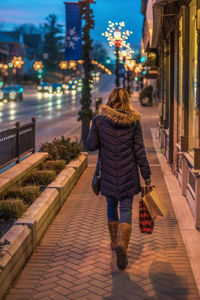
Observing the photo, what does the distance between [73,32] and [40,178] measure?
955 cm

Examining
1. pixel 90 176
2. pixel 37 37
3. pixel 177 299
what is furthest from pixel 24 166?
pixel 37 37

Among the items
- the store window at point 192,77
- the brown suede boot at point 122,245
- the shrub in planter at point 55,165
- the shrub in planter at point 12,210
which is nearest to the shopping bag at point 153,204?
the brown suede boot at point 122,245

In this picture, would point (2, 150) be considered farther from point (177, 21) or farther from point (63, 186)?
point (177, 21)

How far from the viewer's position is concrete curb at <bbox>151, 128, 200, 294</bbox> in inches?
241

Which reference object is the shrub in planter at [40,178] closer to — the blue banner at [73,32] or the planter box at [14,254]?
the planter box at [14,254]

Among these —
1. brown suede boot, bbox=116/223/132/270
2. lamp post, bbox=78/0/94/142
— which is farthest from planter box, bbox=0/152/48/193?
lamp post, bbox=78/0/94/142

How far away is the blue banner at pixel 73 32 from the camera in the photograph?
17891mm

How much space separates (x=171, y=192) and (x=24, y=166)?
283 cm

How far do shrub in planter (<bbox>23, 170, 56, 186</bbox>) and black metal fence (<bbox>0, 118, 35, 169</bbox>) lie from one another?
50 cm

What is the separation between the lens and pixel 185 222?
786 cm

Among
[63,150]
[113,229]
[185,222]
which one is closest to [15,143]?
[63,150]

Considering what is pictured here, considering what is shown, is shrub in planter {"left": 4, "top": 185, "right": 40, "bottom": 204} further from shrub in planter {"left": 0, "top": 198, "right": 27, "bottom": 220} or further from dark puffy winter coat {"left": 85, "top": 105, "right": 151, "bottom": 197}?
dark puffy winter coat {"left": 85, "top": 105, "right": 151, "bottom": 197}

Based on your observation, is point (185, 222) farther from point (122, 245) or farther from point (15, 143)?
point (15, 143)

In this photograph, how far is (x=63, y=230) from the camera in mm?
7453
